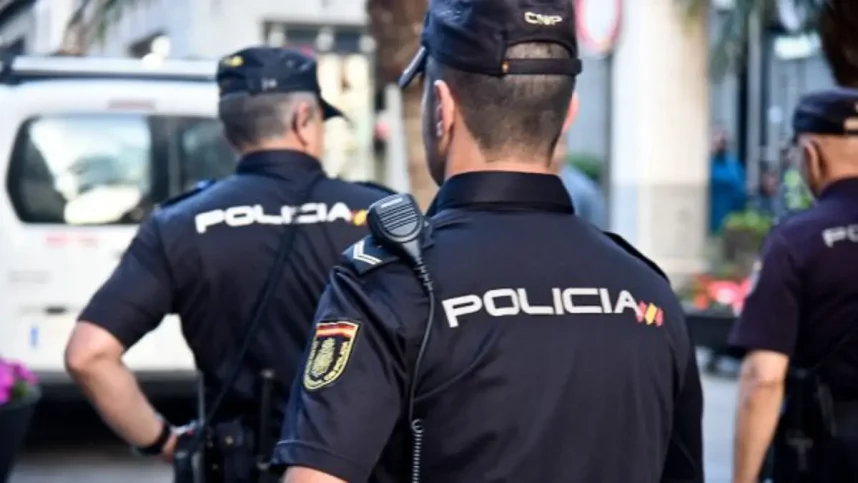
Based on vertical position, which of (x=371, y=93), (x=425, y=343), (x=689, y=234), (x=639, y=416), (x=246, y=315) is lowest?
(x=689, y=234)

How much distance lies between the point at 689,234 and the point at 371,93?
4012 millimetres

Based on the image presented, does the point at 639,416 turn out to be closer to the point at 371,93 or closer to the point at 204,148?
the point at 204,148

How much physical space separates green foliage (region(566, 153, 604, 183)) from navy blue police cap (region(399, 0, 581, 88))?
1832 cm

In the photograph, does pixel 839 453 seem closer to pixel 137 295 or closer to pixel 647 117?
pixel 137 295

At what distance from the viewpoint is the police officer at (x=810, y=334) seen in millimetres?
3652

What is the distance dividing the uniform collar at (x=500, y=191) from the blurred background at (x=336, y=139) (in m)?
0.95

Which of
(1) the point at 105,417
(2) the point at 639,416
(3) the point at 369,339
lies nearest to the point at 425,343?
(3) the point at 369,339

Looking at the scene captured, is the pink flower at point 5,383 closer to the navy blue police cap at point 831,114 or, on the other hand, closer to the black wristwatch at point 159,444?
the black wristwatch at point 159,444

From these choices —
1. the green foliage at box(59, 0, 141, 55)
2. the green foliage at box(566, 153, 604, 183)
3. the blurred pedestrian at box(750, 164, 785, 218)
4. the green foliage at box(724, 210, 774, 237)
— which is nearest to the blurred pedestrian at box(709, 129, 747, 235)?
the blurred pedestrian at box(750, 164, 785, 218)

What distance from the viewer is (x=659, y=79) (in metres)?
14.8

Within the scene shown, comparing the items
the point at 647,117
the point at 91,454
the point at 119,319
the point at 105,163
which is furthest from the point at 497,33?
the point at 647,117

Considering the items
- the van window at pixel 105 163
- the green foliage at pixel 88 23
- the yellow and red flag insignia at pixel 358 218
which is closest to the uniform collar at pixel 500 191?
the yellow and red flag insignia at pixel 358 218

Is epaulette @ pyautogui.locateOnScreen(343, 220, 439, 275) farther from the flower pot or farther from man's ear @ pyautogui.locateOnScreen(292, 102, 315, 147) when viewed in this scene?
the flower pot

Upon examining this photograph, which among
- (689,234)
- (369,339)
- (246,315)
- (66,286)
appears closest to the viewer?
(369,339)
